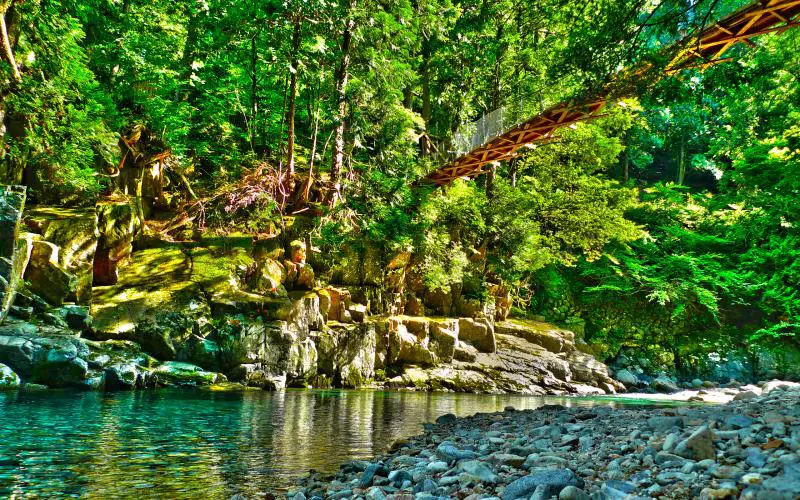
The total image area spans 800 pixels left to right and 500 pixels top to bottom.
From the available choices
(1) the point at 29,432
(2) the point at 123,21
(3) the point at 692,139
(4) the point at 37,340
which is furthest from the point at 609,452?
(3) the point at 692,139

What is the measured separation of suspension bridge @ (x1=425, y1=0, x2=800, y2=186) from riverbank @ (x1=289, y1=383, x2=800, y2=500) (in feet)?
14.1

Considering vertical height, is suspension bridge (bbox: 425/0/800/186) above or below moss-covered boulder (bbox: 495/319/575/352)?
above

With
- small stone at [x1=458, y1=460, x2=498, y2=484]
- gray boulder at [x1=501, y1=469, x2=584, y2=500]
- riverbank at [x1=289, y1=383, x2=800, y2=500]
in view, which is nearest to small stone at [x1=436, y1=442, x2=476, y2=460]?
riverbank at [x1=289, y1=383, x2=800, y2=500]

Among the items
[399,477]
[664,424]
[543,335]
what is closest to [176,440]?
[399,477]

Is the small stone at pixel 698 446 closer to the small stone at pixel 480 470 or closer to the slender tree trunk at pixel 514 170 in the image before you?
the small stone at pixel 480 470

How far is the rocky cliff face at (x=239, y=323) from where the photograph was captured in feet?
37.6

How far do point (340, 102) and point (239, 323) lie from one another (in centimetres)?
831

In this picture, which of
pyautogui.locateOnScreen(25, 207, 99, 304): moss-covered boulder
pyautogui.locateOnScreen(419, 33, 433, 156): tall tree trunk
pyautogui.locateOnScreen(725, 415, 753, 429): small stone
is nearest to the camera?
pyautogui.locateOnScreen(725, 415, 753, 429): small stone

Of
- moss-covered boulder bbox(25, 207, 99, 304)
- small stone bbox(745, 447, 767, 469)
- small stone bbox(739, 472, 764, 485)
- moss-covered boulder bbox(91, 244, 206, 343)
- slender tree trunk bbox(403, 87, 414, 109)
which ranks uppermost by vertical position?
slender tree trunk bbox(403, 87, 414, 109)

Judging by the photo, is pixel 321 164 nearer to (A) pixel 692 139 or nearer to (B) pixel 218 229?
(B) pixel 218 229

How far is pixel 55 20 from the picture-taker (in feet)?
38.9

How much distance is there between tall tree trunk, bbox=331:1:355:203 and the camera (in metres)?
17.0

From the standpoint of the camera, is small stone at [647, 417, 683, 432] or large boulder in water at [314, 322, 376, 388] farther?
large boulder in water at [314, 322, 376, 388]

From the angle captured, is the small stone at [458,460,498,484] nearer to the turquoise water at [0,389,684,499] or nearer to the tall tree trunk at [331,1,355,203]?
the turquoise water at [0,389,684,499]
